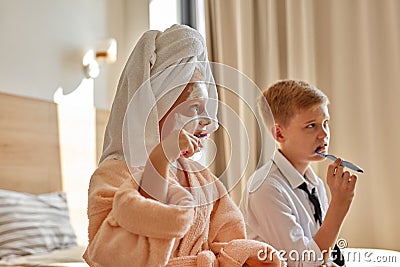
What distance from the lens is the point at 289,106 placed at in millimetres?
1733

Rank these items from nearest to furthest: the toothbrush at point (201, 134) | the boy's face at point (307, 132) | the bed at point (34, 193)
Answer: the toothbrush at point (201, 134) → the boy's face at point (307, 132) → the bed at point (34, 193)

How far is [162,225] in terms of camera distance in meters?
0.96

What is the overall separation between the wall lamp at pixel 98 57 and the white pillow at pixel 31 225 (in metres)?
0.83

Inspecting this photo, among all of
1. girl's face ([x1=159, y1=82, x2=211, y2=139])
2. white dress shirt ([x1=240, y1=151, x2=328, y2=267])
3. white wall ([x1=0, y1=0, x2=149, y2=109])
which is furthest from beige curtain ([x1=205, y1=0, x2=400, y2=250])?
girl's face ([x1=159, y1=82, x2=211, y2=139])

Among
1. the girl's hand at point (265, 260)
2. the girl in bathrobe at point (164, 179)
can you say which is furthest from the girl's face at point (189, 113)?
the girl's hand at point (265, 260)

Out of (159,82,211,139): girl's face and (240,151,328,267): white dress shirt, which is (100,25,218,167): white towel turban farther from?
(240,151,328,267): white dress shirt

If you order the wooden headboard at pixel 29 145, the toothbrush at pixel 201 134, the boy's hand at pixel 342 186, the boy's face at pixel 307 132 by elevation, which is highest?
the toothbrush at pixel 201 134

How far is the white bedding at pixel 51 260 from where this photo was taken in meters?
2.12

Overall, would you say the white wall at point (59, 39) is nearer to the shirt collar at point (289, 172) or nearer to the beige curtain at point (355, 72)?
the beige curtain at point (355, 72)

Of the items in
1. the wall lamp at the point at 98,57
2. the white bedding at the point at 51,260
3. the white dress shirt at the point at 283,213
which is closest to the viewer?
the white dress shirt at the point at 283,213

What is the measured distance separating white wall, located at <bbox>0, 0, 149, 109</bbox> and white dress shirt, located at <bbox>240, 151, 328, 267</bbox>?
1.52m

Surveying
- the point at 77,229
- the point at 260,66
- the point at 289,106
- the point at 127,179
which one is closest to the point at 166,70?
the point at 127,179

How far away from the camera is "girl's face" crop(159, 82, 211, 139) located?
1.08m

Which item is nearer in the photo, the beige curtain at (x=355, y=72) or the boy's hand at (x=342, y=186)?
the boy's hand at (x=342, y=186)
